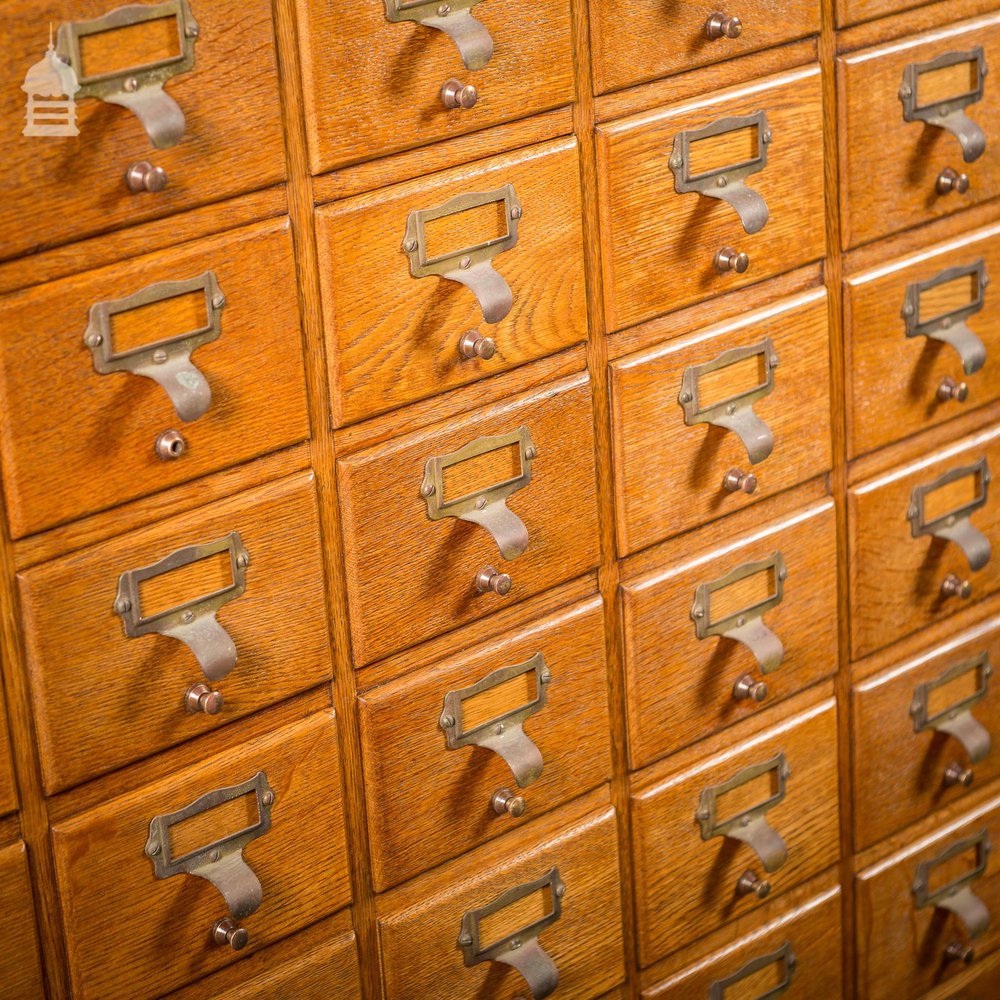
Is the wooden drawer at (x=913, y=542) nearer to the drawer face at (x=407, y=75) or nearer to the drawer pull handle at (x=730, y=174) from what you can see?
the drawer pull handle at (x=730, y=174)

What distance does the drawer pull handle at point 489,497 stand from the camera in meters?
1.57

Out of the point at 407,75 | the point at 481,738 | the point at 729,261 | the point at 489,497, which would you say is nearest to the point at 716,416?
the point at 729,261

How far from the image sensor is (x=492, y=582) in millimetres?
1617

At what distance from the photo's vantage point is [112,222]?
1304 millimetres

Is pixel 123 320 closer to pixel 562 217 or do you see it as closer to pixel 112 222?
pixel 112 222

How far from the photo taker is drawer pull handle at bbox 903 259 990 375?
76.3 inches

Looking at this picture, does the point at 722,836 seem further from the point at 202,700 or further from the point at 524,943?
the point at 202,700

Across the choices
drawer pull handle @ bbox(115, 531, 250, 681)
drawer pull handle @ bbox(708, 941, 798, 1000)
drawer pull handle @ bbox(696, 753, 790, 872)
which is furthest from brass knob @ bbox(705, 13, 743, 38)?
drawer pull handle @ bbox(708, 941, 798, 1000)

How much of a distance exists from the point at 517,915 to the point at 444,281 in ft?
2.03

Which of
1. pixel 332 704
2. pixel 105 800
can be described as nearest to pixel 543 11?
pixel 332 704

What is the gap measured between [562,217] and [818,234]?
34cm

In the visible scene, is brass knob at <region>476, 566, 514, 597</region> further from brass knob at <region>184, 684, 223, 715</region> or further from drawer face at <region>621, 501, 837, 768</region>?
brass knob at <region>184, 684, 223, 715</region>

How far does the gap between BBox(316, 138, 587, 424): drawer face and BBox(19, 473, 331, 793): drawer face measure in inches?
4.6

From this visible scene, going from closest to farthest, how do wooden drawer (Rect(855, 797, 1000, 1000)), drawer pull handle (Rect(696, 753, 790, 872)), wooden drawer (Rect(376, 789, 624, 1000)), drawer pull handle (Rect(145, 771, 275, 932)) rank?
drawer pull handle (Rect(145, 771, 275, 932))
wooden drawer (Rect(376, 789, 624, 1000))
drawer pull handle (Rect(696, 753, 790, 872))
wooden drawer (Rect(855, 797, 1000, 1000))
